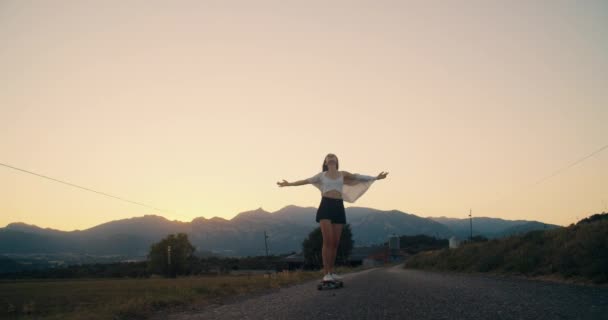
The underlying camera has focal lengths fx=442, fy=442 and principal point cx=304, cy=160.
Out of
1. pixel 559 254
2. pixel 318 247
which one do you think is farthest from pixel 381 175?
pixel 318 247

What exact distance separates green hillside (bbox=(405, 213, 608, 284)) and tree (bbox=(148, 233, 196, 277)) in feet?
322

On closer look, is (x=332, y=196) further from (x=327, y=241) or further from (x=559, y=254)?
(x=559, y=254)

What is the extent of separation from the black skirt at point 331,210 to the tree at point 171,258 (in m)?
104

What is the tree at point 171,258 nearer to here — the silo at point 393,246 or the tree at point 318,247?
the tree at point 318,247

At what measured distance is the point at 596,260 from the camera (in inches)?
376

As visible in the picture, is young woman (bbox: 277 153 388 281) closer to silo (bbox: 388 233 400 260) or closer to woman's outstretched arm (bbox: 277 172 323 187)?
woman's outstretched arm (bbox: 277 172 323 187)

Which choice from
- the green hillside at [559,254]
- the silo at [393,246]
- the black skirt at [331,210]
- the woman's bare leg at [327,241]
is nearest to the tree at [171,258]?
the silo at [393,246]

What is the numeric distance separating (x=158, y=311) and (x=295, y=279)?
29.4ft

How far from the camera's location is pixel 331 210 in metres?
9.32

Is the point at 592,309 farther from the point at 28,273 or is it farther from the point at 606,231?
the point at 28,273

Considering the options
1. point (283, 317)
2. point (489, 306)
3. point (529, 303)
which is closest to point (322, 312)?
point (283, 317)

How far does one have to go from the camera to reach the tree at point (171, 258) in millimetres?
107375

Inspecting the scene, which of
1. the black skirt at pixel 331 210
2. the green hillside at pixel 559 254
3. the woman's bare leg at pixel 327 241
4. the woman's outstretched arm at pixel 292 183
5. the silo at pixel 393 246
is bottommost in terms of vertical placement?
the silo at pixel 393 246

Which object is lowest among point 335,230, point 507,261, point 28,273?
point 28,273
